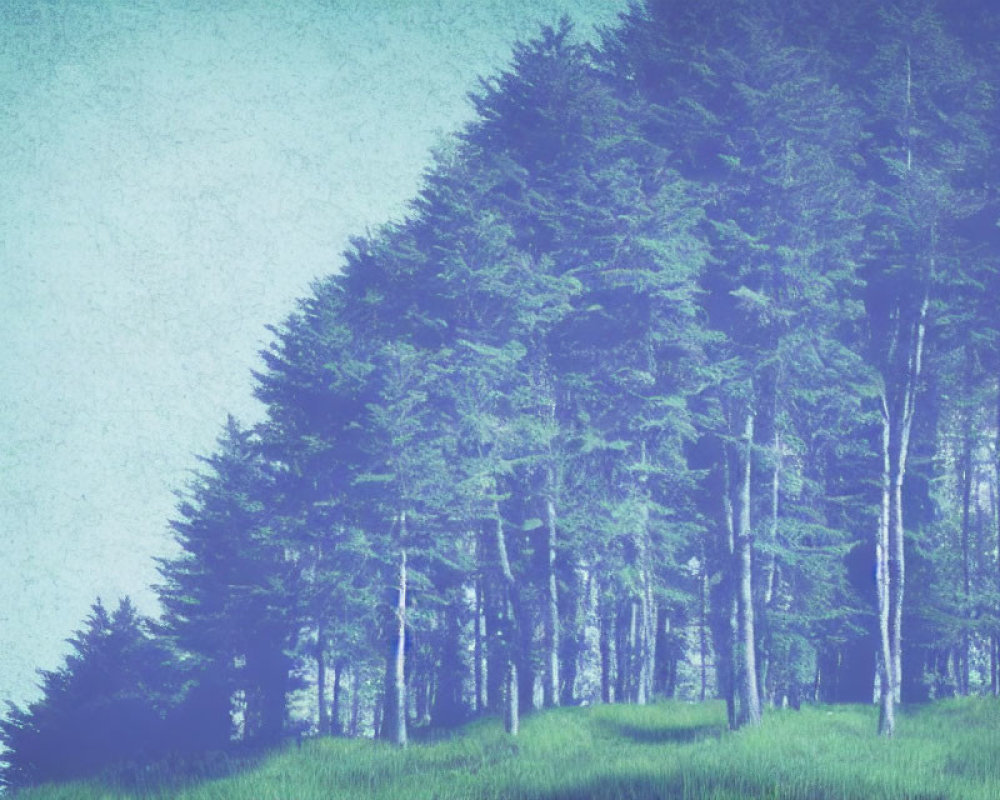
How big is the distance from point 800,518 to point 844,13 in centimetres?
1370

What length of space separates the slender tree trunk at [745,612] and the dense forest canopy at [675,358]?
0.15ft

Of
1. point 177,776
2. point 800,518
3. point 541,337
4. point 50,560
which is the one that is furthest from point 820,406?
point 50,560

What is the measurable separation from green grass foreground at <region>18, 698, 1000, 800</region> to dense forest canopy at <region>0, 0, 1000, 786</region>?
1219mm

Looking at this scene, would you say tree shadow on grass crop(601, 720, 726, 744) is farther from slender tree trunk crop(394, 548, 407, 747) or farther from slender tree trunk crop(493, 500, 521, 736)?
slender tree trunk crop(394, 548, 407, 747)

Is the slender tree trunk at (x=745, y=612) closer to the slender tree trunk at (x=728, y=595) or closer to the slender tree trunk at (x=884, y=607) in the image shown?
the slender tree trunk at (x=728, y=595)

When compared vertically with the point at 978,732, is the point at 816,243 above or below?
above

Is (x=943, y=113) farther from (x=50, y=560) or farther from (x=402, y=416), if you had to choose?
(x=50, y=560)

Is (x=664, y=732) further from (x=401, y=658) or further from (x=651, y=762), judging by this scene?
(x=401, y=658)

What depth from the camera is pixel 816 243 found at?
753 inches

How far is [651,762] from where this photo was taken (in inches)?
507

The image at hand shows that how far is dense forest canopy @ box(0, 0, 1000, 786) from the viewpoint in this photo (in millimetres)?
19375

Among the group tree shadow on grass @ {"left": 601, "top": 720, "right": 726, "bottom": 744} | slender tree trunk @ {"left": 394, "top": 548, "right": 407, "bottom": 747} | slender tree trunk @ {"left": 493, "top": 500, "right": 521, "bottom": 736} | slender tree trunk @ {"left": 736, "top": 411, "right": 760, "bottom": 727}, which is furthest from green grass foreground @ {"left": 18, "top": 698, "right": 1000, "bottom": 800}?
slender tree trunk @ {"left": 394, "top": 548, "right": 407, "bottom": 747}

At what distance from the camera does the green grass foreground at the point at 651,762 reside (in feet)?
34.9

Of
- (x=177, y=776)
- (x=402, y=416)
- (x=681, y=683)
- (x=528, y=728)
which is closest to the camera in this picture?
A: (x=177, y=776)
